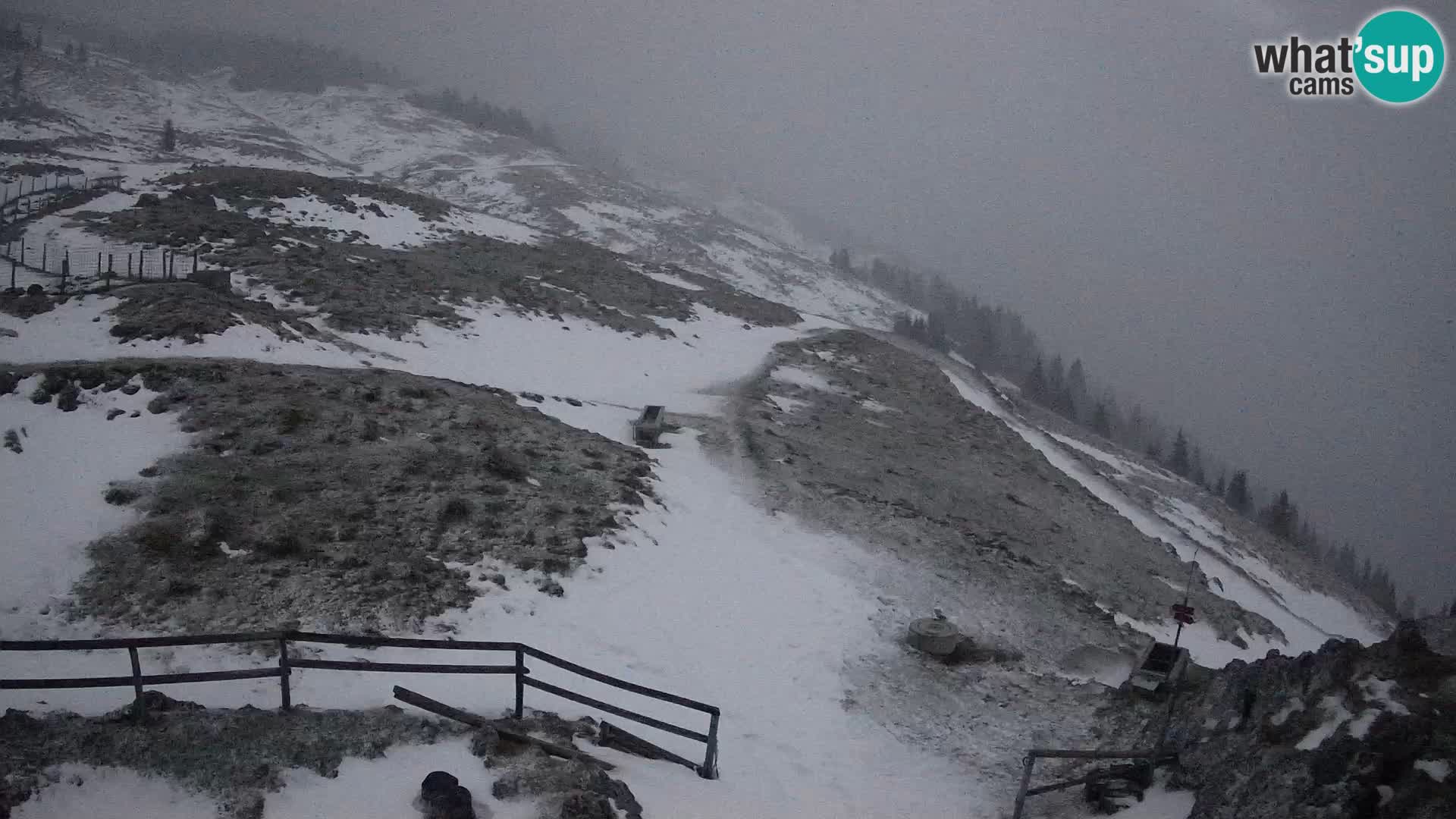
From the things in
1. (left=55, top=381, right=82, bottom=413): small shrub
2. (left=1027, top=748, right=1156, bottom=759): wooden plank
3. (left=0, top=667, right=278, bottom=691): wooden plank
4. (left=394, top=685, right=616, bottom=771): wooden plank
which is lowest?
(left=55, top=381, right=82, bottom=413): small shrub

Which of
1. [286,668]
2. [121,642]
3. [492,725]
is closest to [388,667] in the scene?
[286,668]

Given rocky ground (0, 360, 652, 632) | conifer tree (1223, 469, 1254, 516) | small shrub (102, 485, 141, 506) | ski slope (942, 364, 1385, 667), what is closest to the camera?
rocky ground (0, 360, 652, 632)

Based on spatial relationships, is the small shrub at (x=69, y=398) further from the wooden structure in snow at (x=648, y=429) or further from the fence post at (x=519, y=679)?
the wooden structure in snow at (x=648, y=429)

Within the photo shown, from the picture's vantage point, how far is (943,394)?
4031cm

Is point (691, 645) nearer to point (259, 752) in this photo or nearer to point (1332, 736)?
point (259, 752)

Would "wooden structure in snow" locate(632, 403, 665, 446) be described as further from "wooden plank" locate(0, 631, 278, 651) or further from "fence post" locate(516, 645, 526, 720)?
"wooden plank" locate(0, 631, 278, 651)

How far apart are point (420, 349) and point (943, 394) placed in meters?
25.8

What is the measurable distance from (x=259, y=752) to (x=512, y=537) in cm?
733

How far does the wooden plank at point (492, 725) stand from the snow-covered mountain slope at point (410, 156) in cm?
6357

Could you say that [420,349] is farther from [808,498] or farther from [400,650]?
[400,650]

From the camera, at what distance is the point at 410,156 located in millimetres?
112500

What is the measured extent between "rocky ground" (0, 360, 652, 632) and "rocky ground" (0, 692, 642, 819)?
3.15 meters

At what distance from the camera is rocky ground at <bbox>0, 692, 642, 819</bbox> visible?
7.17 m

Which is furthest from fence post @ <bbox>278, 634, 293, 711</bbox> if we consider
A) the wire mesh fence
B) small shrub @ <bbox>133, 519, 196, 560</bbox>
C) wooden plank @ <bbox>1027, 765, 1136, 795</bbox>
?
the wire mesh fence
